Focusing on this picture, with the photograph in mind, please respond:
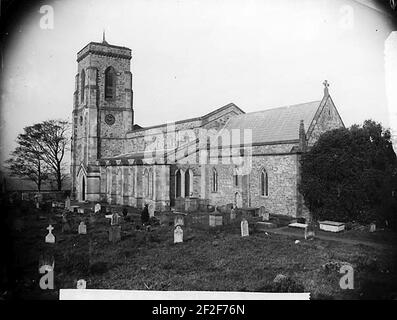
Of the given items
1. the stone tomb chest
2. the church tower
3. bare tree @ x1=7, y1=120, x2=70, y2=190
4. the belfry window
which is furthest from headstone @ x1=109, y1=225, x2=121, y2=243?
the church tower

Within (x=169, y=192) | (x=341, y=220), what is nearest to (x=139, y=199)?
(x=169, y=192)

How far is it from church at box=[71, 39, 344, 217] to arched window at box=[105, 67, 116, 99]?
6 cm

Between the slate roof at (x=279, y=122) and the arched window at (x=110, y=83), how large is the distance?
845 centimetres

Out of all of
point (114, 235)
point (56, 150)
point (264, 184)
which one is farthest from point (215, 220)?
point (56, 150)

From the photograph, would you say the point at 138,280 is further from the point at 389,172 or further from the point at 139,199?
the point at 139,199

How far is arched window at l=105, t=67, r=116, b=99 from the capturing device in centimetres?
1877

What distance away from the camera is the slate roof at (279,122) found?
551 inches

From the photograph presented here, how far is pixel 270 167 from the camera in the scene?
45.9 feet

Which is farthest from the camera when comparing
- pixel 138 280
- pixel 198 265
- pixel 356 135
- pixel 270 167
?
pixel 270 167

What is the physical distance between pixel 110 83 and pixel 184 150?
23.7ft

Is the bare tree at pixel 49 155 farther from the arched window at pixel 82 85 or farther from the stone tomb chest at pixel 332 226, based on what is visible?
the stone tomb chest at pixel 332 226

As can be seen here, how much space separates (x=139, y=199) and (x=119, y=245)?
28.0 feet

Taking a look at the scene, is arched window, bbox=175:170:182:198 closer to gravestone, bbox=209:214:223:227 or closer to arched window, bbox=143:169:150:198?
arched window, bbox=143:169:150:198

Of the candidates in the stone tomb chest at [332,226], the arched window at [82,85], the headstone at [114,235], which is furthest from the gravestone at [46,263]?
the arched window at [82,85]
